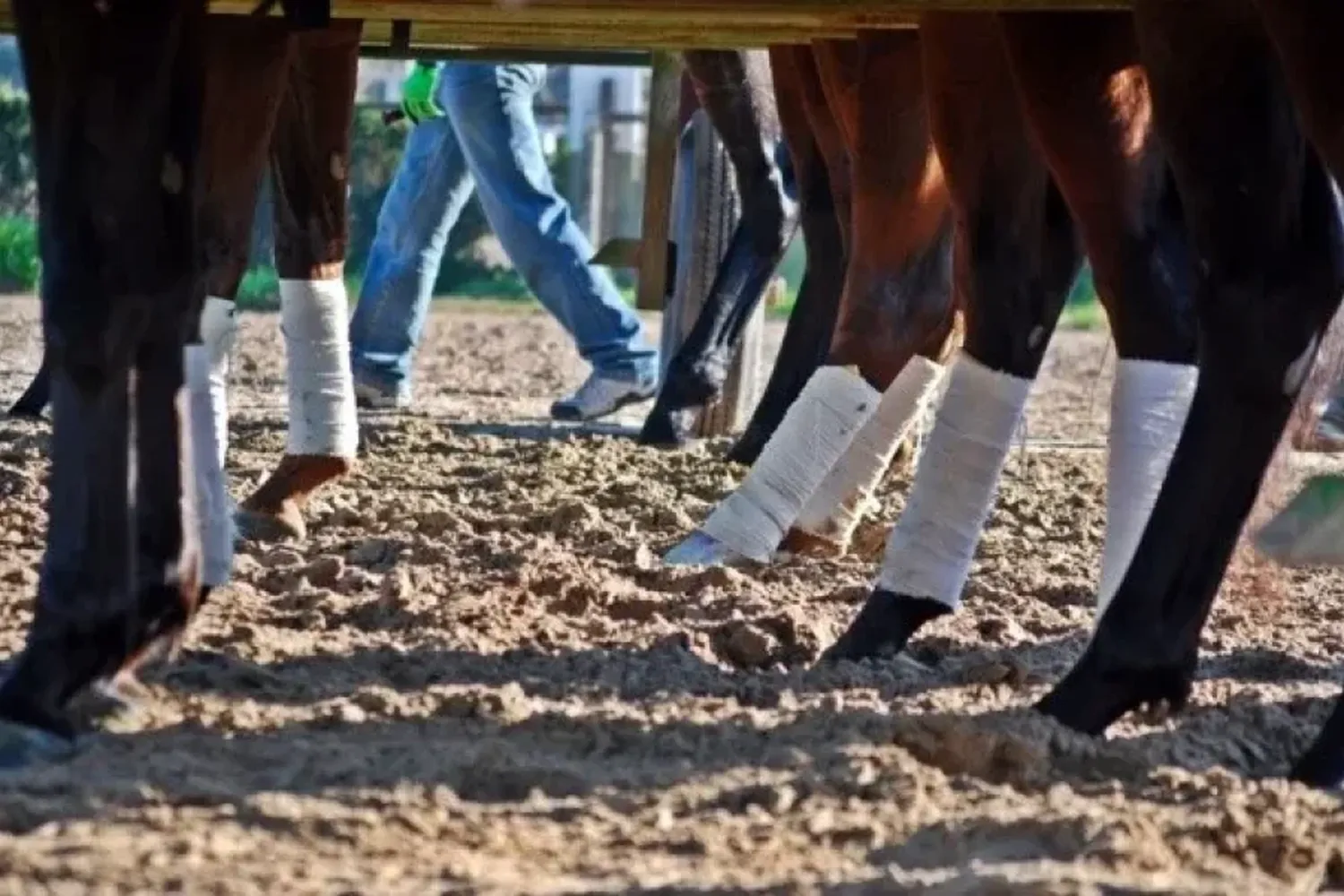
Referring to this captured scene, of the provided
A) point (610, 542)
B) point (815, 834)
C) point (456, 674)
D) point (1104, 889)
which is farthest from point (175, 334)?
point (610, 542)

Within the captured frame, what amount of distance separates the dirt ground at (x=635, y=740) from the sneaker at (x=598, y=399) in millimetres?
2766

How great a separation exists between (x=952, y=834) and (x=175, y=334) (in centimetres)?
115

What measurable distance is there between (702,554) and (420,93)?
3.97 metres

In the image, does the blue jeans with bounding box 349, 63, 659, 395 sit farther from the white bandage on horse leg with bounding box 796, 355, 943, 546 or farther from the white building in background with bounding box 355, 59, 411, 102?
the white building in background with bounding box 355, 59, 411, 102

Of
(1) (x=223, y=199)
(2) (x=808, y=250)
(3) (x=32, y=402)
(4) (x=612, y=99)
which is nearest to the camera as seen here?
(1) (x=223, y=199)

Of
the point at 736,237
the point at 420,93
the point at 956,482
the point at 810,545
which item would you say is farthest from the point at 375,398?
the point at 956,482

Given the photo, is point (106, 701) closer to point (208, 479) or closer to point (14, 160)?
point (208, 479)

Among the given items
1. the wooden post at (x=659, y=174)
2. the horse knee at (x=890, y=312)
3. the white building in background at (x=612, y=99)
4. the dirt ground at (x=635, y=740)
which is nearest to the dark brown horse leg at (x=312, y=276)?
the dirt ground at (x=635, y=740)

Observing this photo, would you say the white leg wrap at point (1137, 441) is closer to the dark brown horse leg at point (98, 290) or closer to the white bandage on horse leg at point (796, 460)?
the white bandage on horse leg at point (796, 460)

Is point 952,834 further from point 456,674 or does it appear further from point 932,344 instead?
point 932,344

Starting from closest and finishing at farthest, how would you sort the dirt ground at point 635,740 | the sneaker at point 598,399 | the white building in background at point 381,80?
the dirt ground at point 635,740
the sneaker at point 598,399
the white building in background at point 381,80

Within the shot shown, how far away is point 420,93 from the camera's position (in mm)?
8070

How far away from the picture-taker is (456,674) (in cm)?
331

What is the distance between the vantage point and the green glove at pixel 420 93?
Answer: 805 cm
